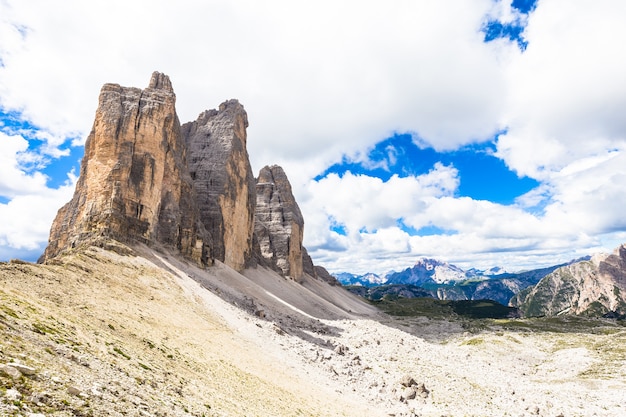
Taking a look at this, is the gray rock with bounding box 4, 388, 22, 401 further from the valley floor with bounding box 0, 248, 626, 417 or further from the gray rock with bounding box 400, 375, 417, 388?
the gray rock with bounding box 400, 375, 417, 388

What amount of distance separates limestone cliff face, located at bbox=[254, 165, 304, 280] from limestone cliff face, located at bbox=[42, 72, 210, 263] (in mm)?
62958

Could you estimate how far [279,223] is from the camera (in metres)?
150

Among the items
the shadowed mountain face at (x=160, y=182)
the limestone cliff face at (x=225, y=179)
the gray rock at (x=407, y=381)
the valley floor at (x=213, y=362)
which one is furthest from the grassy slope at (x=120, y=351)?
the limestone cliff face at (x=225, y=179)

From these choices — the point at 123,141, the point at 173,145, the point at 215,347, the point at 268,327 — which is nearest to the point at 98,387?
the point at 215,347

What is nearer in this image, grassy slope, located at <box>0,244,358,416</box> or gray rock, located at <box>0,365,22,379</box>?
gray rock, located at <box>0,365,22,379</box>

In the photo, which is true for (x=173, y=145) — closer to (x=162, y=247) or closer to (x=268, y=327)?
(x=162, y=247)

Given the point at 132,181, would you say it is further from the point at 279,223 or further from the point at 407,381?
the point at 279,223

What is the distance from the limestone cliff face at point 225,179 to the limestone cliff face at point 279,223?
28198 millimetres

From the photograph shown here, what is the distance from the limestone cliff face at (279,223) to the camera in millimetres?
138500

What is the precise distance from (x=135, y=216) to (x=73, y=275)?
83.7ft

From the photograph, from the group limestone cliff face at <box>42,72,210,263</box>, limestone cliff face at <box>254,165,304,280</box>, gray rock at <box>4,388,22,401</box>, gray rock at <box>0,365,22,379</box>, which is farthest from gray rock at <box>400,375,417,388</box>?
limestone cliff face at <box>254,165,304,280</box>

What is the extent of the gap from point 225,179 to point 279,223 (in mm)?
55123

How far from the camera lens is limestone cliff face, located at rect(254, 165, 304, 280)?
5453 inches

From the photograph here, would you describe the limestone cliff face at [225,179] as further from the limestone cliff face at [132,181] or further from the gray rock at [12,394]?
the gray rock at [12,394]
